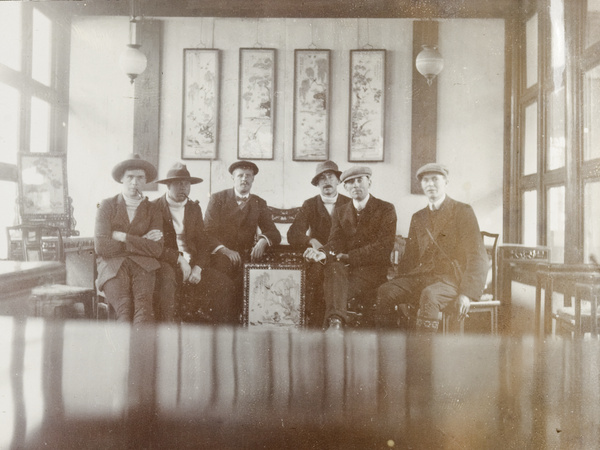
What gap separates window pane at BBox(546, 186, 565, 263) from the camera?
3.73 ft

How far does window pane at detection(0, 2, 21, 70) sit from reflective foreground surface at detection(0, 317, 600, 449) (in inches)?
28.4

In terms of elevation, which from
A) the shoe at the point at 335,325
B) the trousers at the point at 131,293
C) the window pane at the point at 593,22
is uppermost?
the window pane at the point at 593,22

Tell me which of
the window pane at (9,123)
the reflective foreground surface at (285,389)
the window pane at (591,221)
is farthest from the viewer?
the window pane at (9,123)

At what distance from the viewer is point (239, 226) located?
117cm

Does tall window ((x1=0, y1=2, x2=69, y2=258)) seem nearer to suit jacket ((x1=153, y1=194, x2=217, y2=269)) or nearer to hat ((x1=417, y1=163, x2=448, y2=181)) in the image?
suit jacket ((x1=153, y1=194, x2=217, y2=269))

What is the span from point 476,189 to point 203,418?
0.84 meters

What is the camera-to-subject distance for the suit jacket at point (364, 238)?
3.79 feet

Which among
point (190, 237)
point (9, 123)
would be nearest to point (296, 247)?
point (190, 237)

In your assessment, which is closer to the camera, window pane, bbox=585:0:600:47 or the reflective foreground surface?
the reflective foreground surface

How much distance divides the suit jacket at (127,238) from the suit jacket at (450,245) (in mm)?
677

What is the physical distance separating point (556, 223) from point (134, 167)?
1109mm

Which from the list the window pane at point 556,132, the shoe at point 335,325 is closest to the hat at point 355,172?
the shoe at point 335,325

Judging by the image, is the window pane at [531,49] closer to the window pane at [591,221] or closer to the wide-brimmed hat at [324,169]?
the window pane at [591,221]

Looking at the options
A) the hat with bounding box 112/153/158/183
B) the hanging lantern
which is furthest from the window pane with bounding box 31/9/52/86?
the hat with bounding box 112/153/158/183
